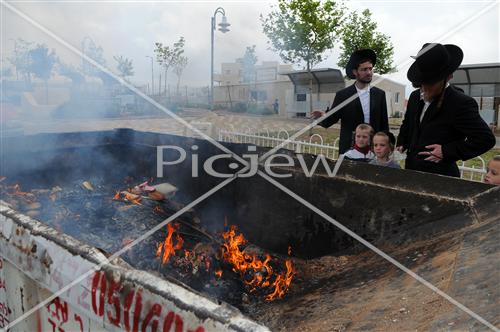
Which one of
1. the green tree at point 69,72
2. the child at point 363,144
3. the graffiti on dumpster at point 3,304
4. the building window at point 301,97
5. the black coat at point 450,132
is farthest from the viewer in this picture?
the building window at point 301,97

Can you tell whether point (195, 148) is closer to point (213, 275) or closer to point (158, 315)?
point (213, 275)

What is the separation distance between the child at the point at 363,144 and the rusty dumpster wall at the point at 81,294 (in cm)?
293

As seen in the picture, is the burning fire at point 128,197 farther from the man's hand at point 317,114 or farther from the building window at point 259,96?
the building window at point 259,96

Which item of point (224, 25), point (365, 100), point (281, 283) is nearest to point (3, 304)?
point (281, 283)

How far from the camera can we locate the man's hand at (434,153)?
→ 2953 millimetres

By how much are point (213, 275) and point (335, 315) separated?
1218 millimetres

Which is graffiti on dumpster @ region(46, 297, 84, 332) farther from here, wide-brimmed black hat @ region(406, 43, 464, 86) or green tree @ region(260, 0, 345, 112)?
green tree @ region(260, 0, 345, 112)

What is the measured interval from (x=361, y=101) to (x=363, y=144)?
1.85 ft

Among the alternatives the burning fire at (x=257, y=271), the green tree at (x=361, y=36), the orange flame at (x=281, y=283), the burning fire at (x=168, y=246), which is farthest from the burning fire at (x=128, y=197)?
the green tree at (x=361, y=36)

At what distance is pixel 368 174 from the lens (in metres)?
2.86

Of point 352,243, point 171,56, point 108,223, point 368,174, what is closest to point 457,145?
point 368,174

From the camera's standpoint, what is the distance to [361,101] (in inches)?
162

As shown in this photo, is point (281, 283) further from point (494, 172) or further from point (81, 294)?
point (494, 172)

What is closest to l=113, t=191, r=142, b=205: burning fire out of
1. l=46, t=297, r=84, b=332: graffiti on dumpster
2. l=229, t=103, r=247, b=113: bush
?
l=46, t=297, r=84, b=332: graffiti on dumpster
